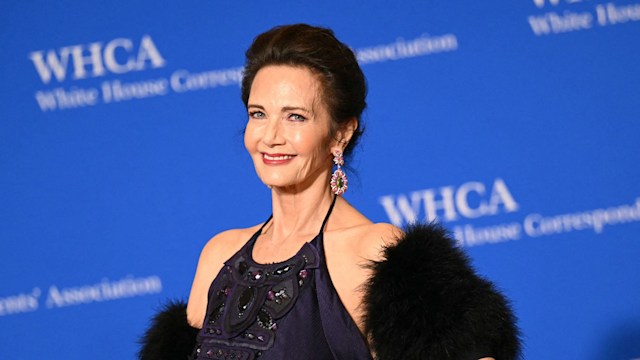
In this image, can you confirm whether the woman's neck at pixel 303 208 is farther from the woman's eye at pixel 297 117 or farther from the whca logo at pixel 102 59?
the whca logo at pixel 102 59

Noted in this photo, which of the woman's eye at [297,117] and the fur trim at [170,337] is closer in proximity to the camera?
the woman's eye at [297,117]

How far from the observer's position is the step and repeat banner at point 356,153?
319cm

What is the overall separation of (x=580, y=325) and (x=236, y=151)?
4.16 ft

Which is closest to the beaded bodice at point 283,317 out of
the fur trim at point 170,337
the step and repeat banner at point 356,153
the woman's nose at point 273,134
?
the fur trim at point 170,337

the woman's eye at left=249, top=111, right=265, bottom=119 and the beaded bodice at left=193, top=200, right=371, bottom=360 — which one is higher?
the woman's eye at left=249, top=111, right=265, bottom=119

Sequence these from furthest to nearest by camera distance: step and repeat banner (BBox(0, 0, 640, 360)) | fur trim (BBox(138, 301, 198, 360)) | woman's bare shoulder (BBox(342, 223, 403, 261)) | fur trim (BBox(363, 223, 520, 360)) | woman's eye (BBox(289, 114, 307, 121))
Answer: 1. step and repeat banner (BBox(0, 0, 640, 360))
2. fur trim (BBox(138, 301, 198, 360))
3. woman's eye (BBox(289, 114, 307, 121))
4. woman's bare shoulder (BBox(342, 223, 403, 261))
5. fur trim (BBox(363, 223, 520, 360))

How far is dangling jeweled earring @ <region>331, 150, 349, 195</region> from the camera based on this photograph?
2.05 meters

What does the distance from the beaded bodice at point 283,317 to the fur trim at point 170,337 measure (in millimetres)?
106

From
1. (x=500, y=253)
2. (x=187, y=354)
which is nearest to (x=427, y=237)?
(x=187, y=354)

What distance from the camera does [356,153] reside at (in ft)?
10.6

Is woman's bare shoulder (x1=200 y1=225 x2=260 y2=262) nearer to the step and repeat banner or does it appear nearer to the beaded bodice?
the beaded bodice

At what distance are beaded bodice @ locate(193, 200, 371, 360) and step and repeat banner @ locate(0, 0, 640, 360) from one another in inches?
47.7

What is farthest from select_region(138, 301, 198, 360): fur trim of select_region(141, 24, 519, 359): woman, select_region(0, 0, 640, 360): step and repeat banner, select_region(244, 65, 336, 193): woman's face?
select_region(0, 0, 640, 360): step and repeat banner

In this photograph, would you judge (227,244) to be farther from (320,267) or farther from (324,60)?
(324,60)
